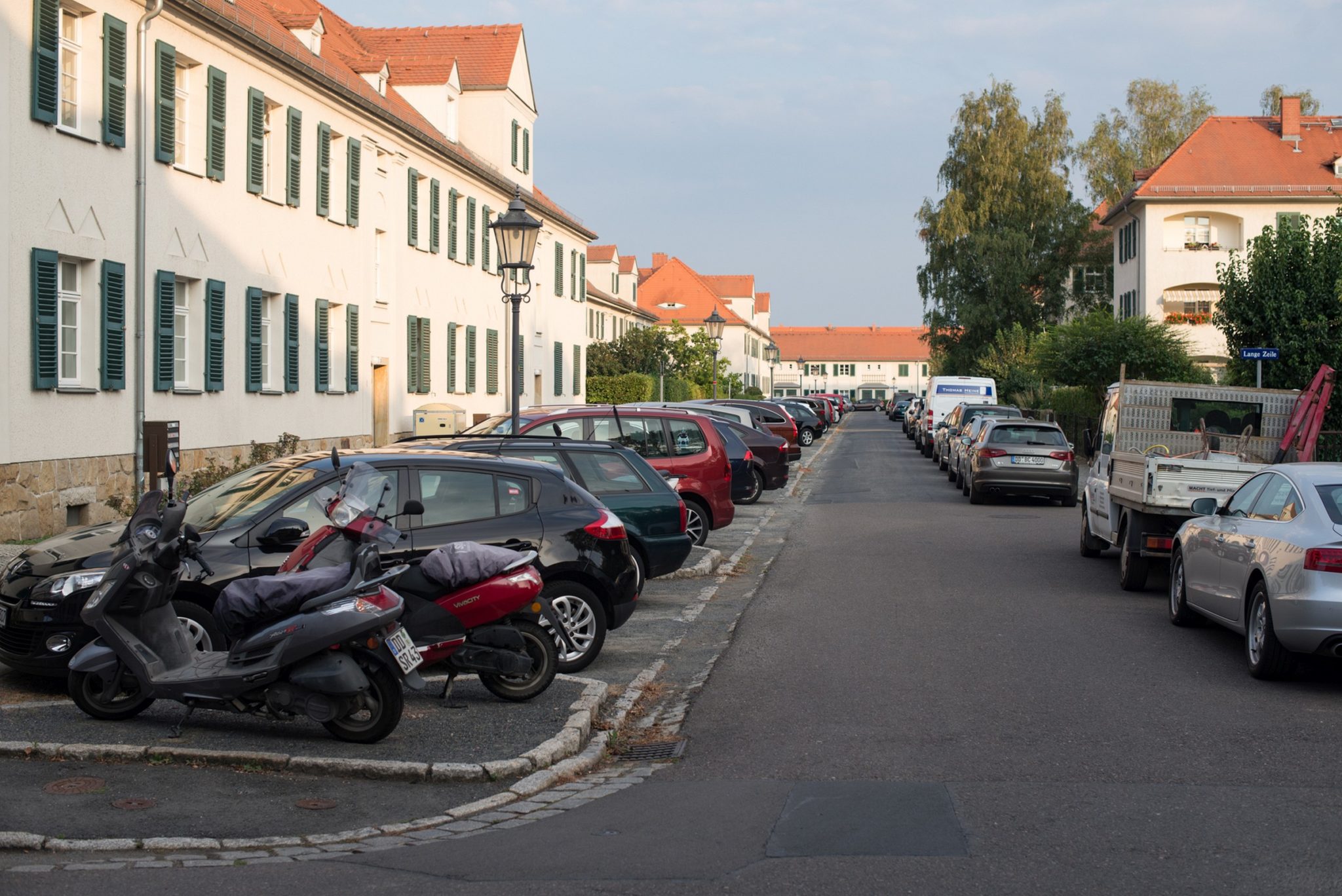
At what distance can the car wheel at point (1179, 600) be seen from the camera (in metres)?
11.6

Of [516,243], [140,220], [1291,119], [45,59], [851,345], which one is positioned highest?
[1291,119]

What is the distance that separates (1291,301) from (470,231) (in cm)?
2231

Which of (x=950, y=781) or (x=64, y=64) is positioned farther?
(x=64, y=64)

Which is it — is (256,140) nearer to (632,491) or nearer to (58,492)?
(58,492)

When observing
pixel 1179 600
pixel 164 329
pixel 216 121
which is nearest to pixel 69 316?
pixel 164 329

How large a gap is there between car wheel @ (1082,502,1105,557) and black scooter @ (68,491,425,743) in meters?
11.7

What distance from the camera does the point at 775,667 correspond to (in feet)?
32.3

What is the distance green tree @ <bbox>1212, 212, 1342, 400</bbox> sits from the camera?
25875mm

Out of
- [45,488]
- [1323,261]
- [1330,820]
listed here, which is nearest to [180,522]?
[1330,820]

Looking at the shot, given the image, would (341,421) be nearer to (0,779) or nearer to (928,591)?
(928,591)

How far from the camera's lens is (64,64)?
1902 cm

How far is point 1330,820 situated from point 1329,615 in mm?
3026

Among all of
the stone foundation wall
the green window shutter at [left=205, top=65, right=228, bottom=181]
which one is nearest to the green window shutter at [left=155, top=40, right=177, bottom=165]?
the green window shutter at [left=205, top=65, right=228, bottom=181]

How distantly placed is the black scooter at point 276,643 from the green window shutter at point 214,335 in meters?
16.4
